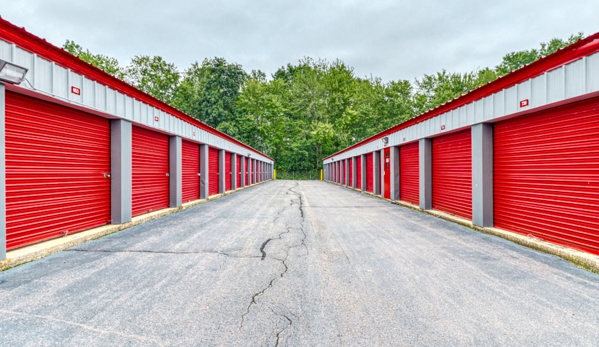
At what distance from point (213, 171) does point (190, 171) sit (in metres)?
3.43

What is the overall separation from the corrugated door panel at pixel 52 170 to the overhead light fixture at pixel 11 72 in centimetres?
60

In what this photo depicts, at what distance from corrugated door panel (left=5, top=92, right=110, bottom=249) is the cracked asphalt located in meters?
0.90

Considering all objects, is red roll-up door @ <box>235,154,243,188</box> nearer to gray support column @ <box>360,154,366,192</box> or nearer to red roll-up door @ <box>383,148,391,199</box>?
gray support column @ <box>360,154,366,192</box>

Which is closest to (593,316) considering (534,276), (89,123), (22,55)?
(534,276)

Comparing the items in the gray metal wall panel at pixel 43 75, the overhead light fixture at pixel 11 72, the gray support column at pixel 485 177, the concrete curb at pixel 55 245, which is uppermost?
the gray metal wall panel at pixel 43 75

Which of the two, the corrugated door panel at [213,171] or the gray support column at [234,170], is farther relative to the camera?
the gray support column at [234,170]

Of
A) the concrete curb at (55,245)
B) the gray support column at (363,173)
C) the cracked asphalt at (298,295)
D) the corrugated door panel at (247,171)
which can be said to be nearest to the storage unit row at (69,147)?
the concrete curb at (55,245)

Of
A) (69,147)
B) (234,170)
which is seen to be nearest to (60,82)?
(69,147)

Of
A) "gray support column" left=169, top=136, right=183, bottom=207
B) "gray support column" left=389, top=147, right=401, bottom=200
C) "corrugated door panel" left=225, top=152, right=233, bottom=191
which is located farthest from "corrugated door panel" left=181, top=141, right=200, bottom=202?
"gray support column" left=389, top=147, right=401, bottom=200

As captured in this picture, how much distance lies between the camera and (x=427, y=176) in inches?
441

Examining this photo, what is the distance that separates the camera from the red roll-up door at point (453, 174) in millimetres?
8710

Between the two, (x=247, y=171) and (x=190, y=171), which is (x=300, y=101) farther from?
(x=190, y=171)

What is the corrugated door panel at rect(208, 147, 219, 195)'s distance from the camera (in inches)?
637

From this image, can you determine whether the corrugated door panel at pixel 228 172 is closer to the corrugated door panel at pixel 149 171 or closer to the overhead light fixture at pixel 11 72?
the corrugated door panel at pixel 149 171
